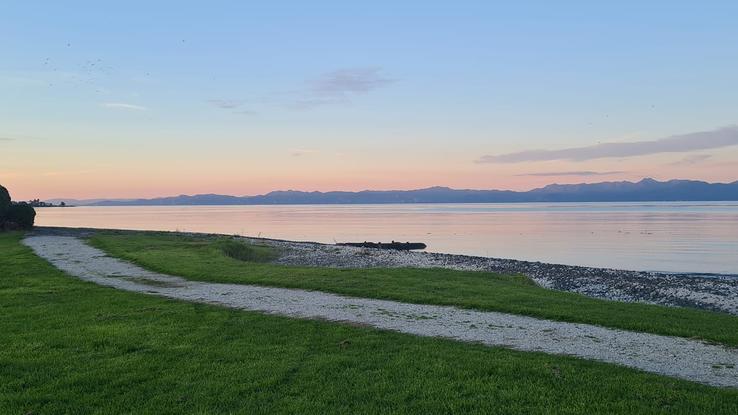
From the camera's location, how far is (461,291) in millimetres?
16938

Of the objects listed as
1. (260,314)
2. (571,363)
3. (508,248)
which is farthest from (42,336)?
(508,248)

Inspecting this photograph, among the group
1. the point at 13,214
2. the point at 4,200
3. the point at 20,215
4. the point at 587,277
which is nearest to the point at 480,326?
the point at 587,277

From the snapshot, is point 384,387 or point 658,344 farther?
point 658,344

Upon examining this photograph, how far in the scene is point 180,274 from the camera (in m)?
21.0

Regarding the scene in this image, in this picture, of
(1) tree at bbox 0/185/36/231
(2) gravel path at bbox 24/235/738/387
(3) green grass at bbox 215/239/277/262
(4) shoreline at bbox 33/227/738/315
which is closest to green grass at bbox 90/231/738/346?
(2) gravel path at bbox 24/235/738/387

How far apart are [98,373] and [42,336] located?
3.00 m

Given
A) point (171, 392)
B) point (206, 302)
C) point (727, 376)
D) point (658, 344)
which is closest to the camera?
point (171, 392)

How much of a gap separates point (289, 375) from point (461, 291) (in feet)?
31.7

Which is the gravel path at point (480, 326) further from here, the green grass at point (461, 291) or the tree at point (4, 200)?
the tree at point (4, 200)

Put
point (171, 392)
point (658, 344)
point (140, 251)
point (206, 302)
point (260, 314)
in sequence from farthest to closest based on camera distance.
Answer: point (140, 251) → point (206, 302) → point (260, 314) → point (658, 344) → point (171, 392)

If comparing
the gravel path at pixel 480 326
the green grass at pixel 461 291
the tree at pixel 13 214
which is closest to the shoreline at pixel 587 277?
the tree at pixel 13 214

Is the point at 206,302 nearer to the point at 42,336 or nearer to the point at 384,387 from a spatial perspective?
the point at 42,336

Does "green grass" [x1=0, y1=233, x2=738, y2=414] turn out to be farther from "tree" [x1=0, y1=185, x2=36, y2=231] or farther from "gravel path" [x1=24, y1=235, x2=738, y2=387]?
"tree" [x1=0, y1=185, x2=36, y2=231]

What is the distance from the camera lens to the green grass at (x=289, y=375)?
694 centimetres
